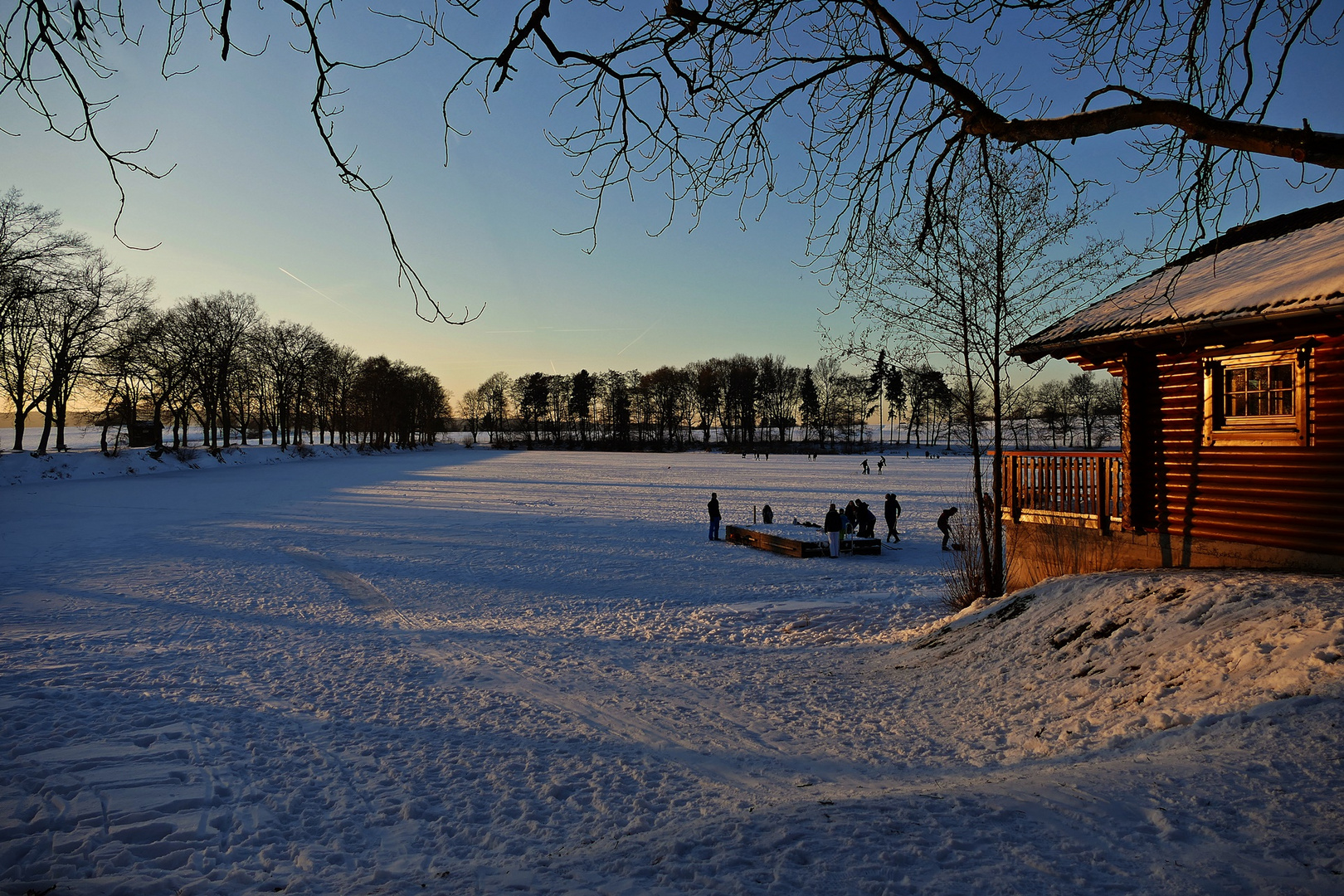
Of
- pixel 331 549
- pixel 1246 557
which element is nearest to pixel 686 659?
pixel 1246 557

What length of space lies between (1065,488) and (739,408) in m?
94.3

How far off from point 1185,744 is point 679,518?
67.3 feet

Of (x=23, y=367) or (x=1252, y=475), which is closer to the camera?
(x=1252, y=475)

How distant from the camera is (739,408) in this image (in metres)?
104

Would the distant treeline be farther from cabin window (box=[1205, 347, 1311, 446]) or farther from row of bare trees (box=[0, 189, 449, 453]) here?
cabin window (box=[1205, 347, 1311, 446])

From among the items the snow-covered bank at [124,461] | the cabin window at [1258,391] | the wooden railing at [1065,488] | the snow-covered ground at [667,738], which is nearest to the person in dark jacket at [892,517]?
the snow-covered ground at [667,738]

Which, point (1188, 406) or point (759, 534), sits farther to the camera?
point (759, 534)

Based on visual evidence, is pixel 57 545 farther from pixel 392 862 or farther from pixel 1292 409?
pixel 1292 409

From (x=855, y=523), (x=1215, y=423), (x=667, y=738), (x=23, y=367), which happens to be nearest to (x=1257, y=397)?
(x=1215, y=423)

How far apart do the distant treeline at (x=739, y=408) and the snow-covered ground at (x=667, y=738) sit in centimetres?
8006

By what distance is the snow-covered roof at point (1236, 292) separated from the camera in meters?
6.95

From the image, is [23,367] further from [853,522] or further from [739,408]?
[739,408]

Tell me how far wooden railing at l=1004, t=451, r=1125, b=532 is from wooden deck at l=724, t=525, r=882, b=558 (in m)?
6.74

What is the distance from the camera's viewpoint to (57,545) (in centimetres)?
1731
